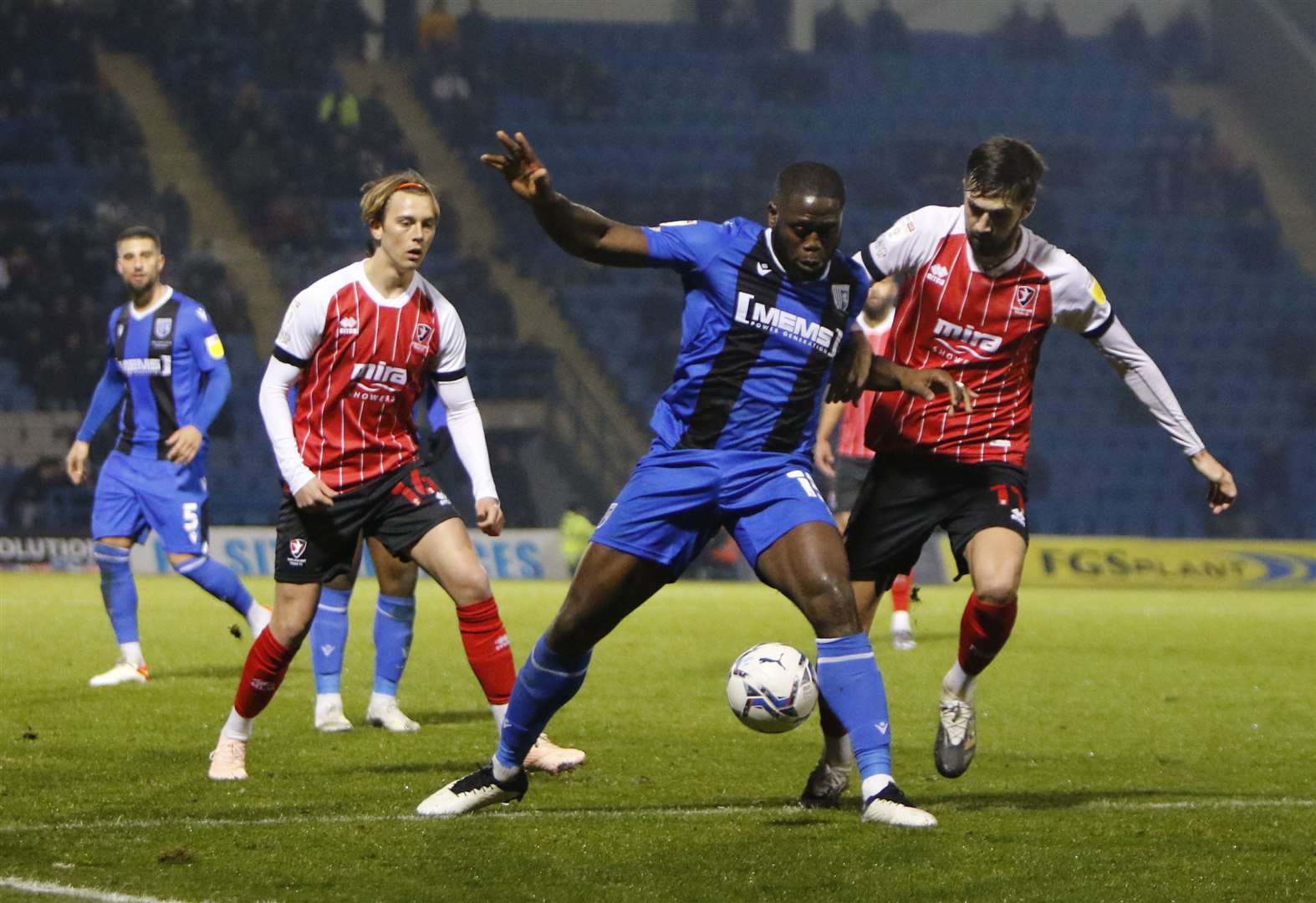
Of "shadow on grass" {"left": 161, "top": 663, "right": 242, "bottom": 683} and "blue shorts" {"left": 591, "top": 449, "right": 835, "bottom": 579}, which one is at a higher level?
"blue shorts" {"left": 591, "top": 449, "right": 835, "bottom": 579}

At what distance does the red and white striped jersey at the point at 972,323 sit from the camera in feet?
20.3

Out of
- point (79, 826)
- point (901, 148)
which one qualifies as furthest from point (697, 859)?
point (901, 148)

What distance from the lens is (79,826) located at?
5375 millimetres

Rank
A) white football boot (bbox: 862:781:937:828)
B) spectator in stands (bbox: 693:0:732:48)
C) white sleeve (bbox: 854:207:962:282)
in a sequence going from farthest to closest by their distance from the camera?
spectator in stands (bbox: 693:0:732:48)
white sleeve (bbox: 854:207:962:282)
white football boot (bbox: 862:781:937:828)

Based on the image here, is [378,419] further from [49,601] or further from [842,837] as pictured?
[49,601]

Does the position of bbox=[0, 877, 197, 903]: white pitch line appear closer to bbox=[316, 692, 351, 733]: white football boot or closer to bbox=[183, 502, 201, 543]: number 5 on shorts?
bbox=[316, 692, 351, 733]: white football boot

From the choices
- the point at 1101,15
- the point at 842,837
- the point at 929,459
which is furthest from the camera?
the point at 1101,15

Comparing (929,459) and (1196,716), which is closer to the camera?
(929,459)

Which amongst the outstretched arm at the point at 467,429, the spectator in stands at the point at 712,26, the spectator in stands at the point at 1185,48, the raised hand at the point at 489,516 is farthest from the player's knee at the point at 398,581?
the spectator in stands at the point at 1185,48

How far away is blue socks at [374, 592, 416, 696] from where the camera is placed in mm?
8297

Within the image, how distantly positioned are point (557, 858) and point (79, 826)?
1.51 meters

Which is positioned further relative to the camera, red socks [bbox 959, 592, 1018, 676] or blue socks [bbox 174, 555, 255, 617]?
blue socks [bbox 174, 555, 255, 617]

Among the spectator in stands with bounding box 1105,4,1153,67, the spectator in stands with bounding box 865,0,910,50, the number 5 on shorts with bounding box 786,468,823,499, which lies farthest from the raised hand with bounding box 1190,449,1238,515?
the spectator in stands with bounding box 1105,4,1153,67

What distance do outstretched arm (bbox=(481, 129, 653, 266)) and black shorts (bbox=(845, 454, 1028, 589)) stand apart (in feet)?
4.97
